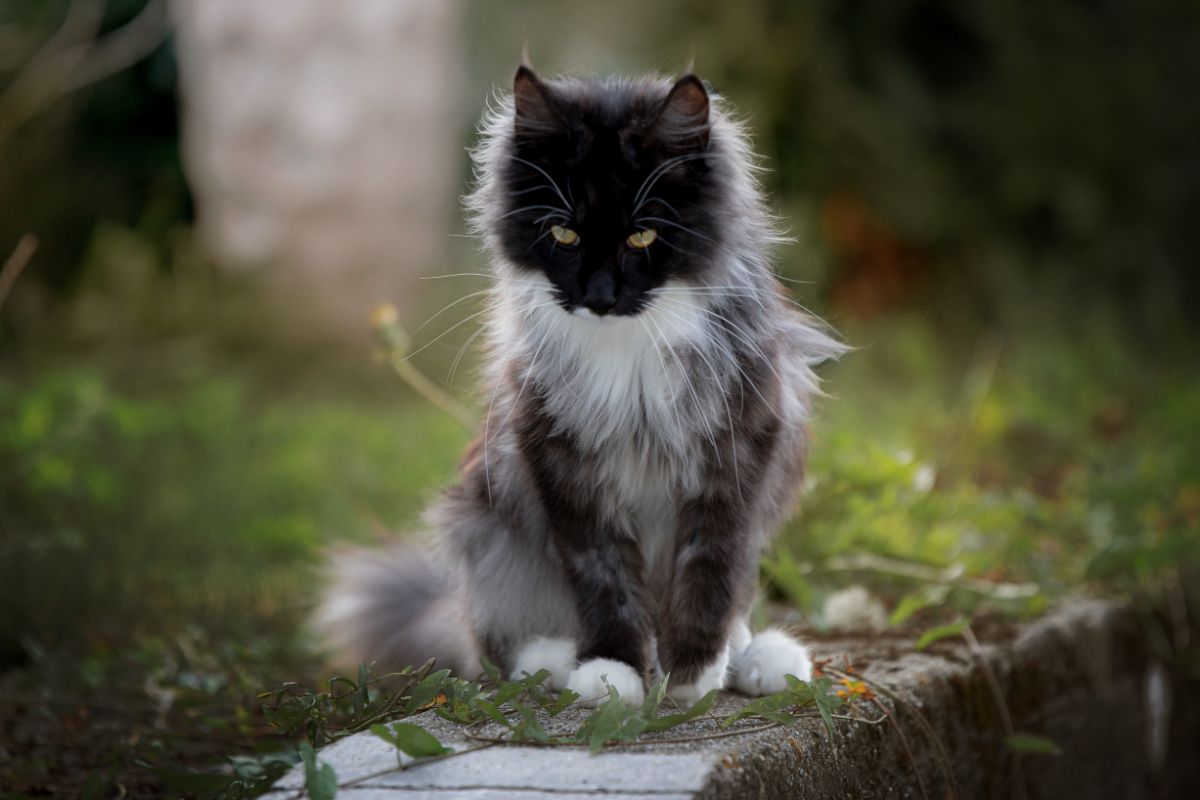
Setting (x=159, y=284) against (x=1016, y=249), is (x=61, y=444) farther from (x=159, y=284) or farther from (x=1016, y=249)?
(x=1016, y=249)

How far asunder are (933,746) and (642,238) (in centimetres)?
108

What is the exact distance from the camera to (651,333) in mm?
2359

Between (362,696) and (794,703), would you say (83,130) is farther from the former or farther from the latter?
(794,703)

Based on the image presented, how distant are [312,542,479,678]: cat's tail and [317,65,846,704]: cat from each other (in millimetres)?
502

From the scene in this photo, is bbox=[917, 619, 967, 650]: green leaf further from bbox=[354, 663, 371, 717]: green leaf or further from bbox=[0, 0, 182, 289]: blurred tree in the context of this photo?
bbox=[0, 0, 182, 289]: blurred tree

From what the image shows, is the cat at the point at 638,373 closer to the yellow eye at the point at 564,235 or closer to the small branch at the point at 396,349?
the yellow eye at the point at 564,235

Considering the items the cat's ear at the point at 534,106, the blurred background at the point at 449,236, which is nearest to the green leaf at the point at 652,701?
the cat's ear at the point at 534,106

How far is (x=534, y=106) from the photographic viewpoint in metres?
2.36

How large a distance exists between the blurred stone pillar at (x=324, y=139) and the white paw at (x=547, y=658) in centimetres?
534

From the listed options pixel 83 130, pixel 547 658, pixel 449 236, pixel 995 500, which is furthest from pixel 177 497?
pixel 83 130

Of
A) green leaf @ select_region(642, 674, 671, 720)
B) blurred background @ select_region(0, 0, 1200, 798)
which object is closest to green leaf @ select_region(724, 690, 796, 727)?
green leaf @ select_region(642, 674, 671, 720)

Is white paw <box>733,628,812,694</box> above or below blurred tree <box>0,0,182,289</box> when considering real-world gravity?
below

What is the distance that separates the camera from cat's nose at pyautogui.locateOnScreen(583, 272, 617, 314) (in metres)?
2.26

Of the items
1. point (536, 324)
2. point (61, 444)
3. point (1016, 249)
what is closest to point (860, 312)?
point (1016, 249)
